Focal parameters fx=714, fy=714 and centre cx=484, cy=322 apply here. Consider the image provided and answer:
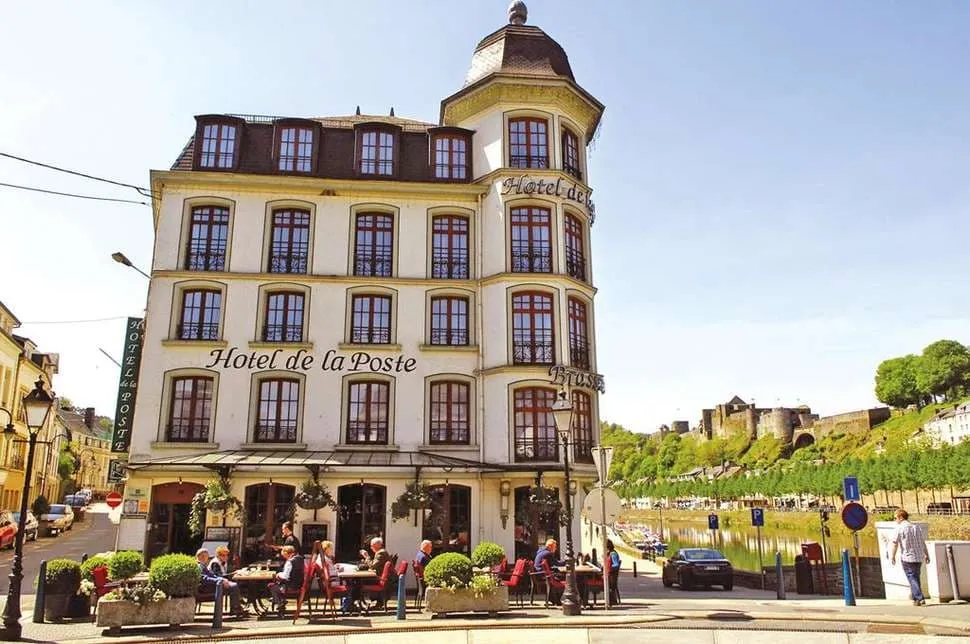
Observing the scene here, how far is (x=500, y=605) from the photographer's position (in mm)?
14328

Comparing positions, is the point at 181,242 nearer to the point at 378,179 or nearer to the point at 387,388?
the point at 378,179

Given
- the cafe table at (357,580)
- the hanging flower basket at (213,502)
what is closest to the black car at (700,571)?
the cafe table at (357,580)

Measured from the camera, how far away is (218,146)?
84.7 ft

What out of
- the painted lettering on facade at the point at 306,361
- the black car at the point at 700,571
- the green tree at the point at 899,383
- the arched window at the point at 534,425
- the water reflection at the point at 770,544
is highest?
A: the green tree at the point at 899,383

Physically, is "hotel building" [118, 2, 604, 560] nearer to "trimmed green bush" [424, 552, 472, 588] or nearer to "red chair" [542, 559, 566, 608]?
"red chair" [542, 559, 566, 608]

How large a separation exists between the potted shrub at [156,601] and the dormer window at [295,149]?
16.2 m

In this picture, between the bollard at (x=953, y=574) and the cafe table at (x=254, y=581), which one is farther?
the cafe table at (x=254, y=581)

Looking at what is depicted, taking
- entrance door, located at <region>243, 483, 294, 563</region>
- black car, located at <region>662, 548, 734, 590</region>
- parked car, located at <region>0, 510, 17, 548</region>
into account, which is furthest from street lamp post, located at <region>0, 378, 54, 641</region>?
parked car, located at <region>0, 510, 17, 548</region>

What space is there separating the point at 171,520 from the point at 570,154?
730 inches

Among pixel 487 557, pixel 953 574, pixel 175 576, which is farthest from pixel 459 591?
pixel 953 574

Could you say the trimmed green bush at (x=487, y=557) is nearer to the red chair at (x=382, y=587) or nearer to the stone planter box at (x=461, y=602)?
the stone planter box at (x=461, y=602)

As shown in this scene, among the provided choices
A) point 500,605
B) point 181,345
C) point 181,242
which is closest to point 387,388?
point 181,345

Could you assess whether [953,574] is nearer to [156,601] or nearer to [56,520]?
[156,601]

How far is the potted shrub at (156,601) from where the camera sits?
12.8 m
